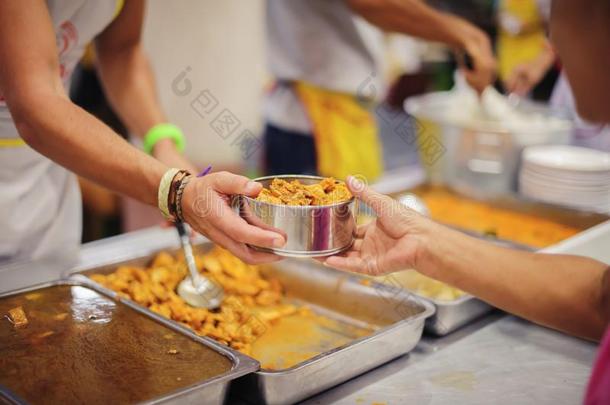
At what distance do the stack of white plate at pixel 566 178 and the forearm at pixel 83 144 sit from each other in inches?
55.9

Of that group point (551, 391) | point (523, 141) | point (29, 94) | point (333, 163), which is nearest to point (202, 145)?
point (333, 163)

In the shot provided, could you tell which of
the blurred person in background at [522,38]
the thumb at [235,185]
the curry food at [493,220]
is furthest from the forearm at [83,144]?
the blurred person in background at [522,38]

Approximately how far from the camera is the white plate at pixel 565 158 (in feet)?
7.35

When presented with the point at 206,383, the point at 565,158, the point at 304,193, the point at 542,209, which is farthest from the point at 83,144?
the point at 565,158

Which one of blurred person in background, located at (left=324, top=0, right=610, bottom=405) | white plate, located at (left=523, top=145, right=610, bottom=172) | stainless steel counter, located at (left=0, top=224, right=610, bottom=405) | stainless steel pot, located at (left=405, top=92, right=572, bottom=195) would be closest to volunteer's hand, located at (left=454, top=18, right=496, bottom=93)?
stainless steel pot, located at (left=405, top=92, right=572, bottom=195)

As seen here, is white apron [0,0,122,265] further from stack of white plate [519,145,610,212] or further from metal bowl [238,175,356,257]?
stack of white plate [519,145,610,212]

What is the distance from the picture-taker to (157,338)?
1.24 metres

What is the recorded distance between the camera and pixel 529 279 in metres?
1.19

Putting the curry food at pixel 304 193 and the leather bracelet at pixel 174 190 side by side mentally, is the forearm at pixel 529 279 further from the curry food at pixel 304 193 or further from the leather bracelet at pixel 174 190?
the leather bracelet at pixel 174 190

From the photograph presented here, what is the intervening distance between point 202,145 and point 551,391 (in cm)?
325

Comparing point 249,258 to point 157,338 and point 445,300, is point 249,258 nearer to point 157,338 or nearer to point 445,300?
point 157,338

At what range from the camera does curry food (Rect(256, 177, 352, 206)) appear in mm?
1225

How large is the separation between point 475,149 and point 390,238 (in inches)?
45.7

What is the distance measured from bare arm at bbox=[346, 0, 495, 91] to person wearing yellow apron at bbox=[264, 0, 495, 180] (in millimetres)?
17
